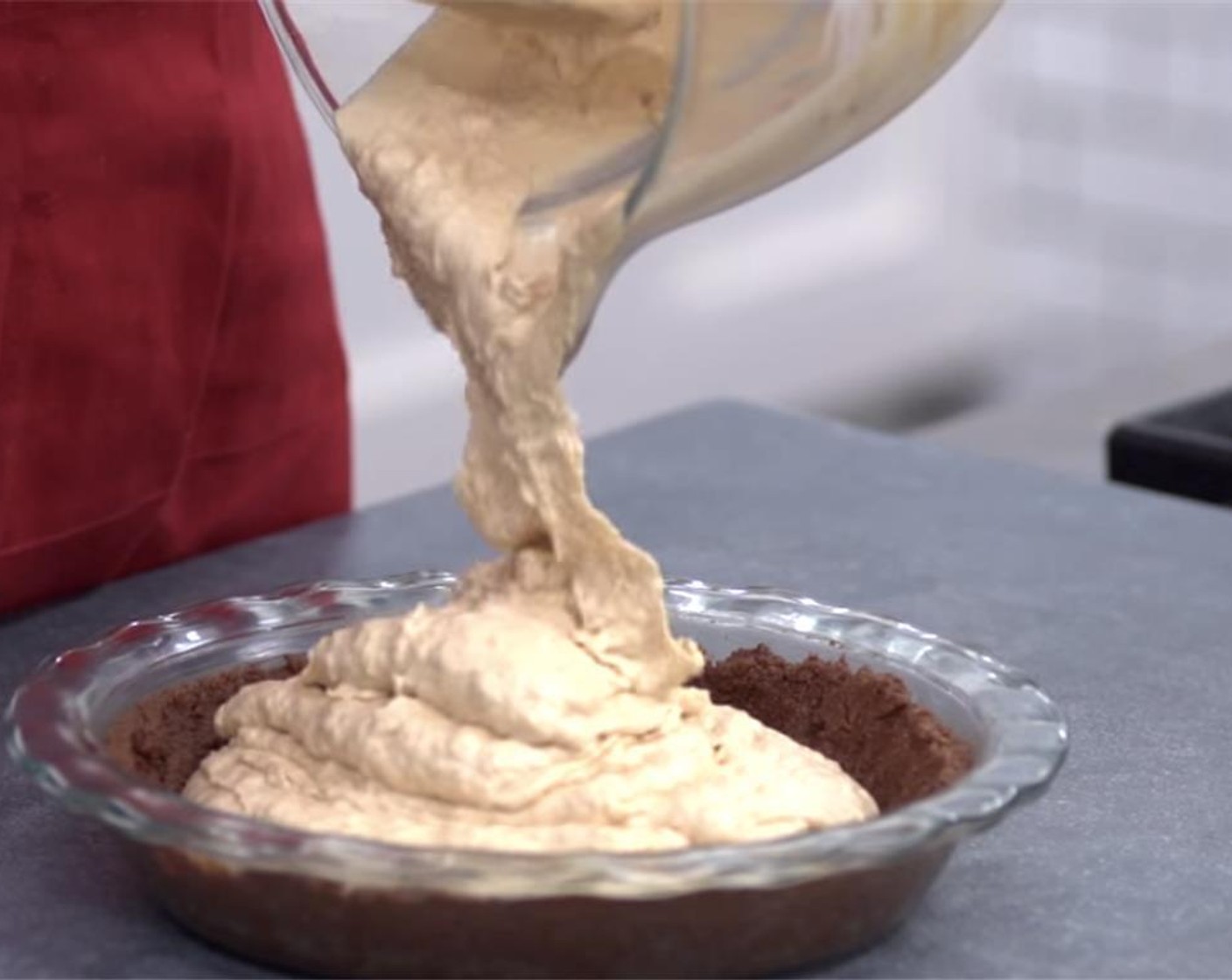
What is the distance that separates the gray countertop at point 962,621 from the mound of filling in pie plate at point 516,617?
0.18ft

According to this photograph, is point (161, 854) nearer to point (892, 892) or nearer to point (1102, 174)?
point (892, 892)

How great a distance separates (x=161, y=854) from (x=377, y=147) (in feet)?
0.73

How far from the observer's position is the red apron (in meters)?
1.07

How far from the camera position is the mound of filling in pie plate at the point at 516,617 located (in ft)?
2.37

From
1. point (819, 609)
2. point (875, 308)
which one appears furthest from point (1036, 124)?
point (819, 609)

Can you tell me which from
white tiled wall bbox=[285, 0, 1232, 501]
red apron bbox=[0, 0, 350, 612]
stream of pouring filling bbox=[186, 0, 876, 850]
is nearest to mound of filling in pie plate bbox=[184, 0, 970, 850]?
stream of pouring filling bbox=[186, 0, 876, 850]

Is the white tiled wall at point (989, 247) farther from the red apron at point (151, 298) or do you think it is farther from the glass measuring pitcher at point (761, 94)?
the glass measuring pitcher at point (761, 94)

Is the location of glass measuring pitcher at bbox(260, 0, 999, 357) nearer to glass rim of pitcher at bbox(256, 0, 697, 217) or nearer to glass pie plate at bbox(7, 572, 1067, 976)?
glass rim of pitcher at bbox(256, 0, 697, 217)

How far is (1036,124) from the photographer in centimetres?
270

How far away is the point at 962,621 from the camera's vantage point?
3.43 ft

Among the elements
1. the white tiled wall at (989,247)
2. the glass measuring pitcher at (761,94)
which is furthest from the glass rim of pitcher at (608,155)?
Result: the white tiled wall at (989,247)

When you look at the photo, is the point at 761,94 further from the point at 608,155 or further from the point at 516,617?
the point at 516,617

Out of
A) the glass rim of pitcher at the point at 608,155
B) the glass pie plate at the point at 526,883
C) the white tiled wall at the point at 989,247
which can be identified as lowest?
the white tiled wall at the point at 989,247

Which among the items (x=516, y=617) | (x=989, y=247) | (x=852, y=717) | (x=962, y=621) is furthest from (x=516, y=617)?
(x=989, y=247)
